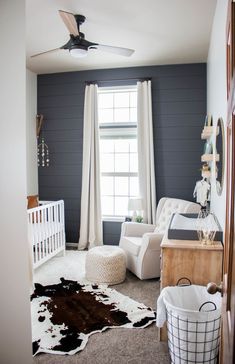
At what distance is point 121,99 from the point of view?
5020 millimetres

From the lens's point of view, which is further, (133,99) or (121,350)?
(133,99)

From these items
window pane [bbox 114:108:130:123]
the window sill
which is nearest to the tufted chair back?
the window sill

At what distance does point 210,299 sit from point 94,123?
135 inches

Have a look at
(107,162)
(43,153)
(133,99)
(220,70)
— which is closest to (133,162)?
(107,162)

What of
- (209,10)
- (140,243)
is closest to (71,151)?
(140,243)

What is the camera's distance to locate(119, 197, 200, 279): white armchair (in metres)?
3.46

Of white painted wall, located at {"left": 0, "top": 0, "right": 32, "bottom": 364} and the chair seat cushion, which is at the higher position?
white painted wall, located at {"left": 0, "top": 0, "right": 32, "bottom": 364}

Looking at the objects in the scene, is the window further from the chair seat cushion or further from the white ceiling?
the chair seat cushion

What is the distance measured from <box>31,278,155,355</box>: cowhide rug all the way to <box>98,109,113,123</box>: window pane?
2.74 metres

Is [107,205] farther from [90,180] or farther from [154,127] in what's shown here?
[154,127]

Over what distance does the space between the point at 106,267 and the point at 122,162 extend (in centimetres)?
211

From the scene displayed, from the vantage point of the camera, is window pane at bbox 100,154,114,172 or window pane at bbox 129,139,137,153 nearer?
window pane at bbox 129,139,137,153

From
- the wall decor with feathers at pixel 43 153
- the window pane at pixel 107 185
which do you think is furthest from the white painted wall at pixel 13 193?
the wall decor with feathers at pixel 43 153

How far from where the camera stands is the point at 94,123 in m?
4.86
